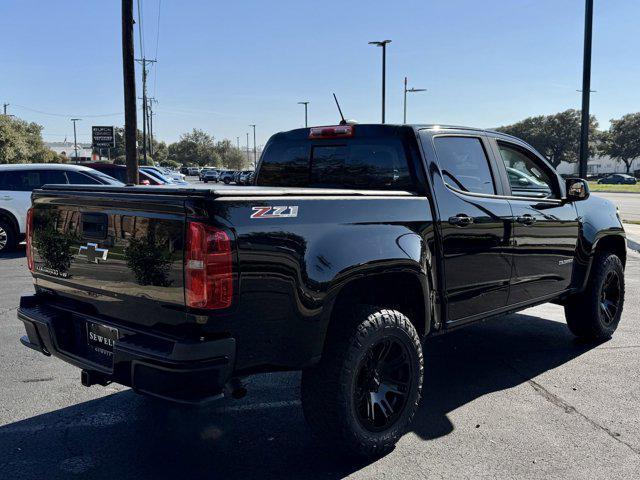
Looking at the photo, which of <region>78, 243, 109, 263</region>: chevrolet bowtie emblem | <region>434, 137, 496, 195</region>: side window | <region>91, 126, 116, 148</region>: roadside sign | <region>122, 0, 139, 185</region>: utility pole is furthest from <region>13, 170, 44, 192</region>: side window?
<region>91, 126, 116, 148</region>: roadside sign

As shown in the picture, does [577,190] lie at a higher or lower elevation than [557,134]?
lower

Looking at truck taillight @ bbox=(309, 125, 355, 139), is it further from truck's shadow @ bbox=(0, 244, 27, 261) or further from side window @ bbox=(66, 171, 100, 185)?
side window @ bbox=(66, 171, 100, 185)

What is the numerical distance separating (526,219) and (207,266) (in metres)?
2.82

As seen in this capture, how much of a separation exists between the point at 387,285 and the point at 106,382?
1.69 meters

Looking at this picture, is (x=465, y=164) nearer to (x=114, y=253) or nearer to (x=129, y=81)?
(x=114, y=253)

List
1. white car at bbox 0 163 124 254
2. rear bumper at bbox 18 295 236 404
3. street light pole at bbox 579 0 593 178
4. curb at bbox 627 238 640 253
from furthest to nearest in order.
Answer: street light pole at bbox 579 0 593 178, curb at bbox 627 238 640 253, white car at bbox 0 163 124 254, rear bumper at bbox 18 295 236 404

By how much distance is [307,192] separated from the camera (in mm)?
3121

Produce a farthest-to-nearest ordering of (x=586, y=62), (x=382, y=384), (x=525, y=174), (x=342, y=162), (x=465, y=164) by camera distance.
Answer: (x=586, y=62)
(x=525, y=174)
(x=342, y=162)
(x=465, y=164)
(x=382, y=384)

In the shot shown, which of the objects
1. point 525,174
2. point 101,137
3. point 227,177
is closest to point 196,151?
point 227,177

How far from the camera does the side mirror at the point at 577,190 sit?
506 cm

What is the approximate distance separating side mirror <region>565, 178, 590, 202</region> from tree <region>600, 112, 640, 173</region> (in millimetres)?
85413

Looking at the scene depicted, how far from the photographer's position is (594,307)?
5.59m

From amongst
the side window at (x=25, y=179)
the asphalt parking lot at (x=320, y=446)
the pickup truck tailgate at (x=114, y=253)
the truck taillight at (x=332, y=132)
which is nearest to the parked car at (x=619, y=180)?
the side window at (x=25, y=179)

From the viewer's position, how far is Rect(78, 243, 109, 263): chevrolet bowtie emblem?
314 centimetres
